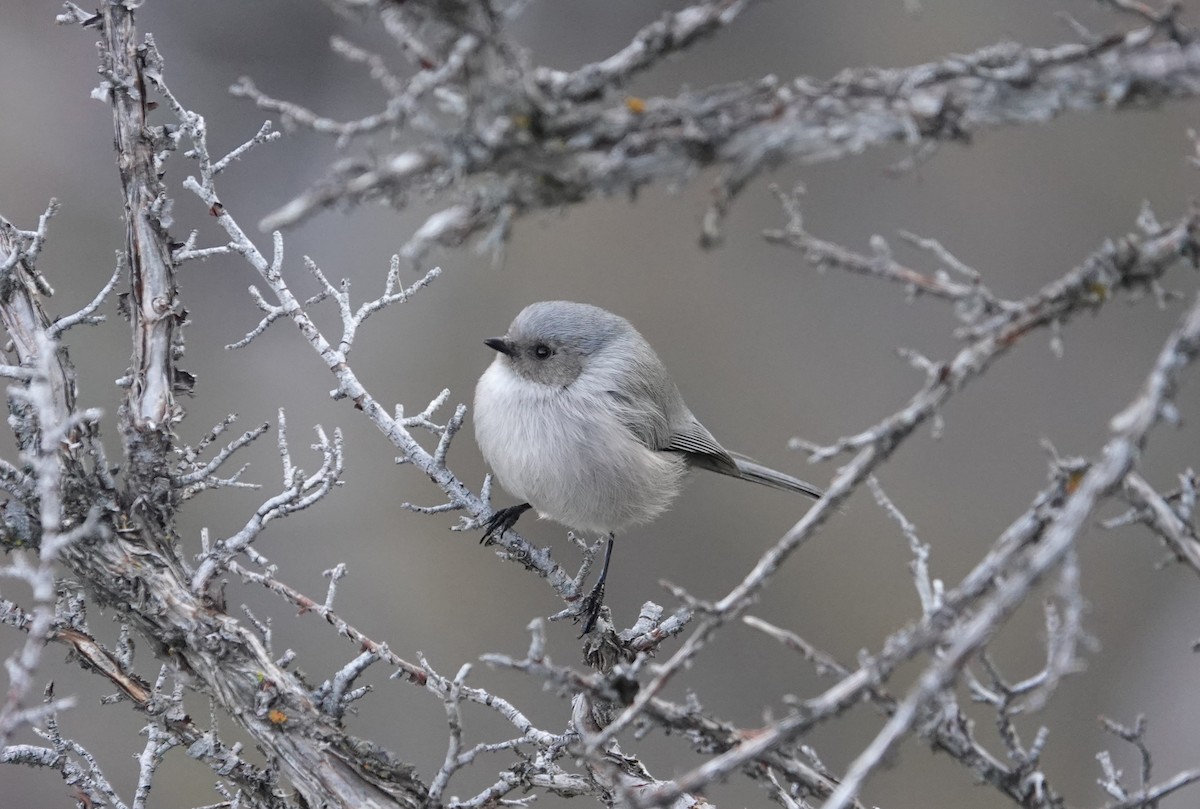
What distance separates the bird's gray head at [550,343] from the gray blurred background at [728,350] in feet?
8.98

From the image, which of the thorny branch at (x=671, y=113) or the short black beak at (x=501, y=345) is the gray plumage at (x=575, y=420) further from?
the thorny branch at (x=671, y=113)

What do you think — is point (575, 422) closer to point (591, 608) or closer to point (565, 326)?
point (565, 326)

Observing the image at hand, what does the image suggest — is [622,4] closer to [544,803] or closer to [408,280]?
[408,280]

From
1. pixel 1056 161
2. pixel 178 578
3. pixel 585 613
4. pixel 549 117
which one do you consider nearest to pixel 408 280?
pixel 1056 161

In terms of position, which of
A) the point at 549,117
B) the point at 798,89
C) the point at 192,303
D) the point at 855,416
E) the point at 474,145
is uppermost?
the point at 855,416

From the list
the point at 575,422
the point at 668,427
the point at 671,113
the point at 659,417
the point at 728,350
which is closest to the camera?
the point at 671,113

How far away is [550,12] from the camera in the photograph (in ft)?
26.4

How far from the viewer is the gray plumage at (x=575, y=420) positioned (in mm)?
4270

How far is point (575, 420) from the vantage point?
14.3 feet

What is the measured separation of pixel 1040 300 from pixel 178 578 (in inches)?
82.9

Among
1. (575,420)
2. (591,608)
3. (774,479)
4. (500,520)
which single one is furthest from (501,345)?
(774,479)

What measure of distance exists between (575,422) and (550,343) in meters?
0.37

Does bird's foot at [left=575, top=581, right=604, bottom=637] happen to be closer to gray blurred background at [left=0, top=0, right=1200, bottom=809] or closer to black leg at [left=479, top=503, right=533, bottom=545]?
black leg at [left=479, top=503, right=533, bottom=545]

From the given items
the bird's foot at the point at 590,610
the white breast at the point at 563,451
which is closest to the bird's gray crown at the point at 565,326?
the white breast at the point at 563,451
